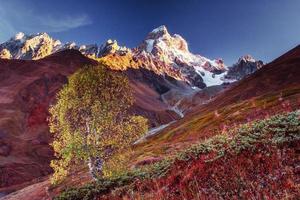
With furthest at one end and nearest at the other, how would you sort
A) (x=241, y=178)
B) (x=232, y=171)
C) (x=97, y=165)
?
(x=97, y=165) < (x=232, y=171) < (x=241, y=178)

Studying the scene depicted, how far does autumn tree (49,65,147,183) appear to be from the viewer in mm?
35303

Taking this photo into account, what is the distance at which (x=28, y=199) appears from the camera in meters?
69.7

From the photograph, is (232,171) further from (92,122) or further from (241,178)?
(92,122)

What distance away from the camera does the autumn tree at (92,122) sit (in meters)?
35.3

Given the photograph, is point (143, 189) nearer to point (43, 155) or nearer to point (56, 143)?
point (56, 143)

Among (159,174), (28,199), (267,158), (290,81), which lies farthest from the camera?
(290,81)

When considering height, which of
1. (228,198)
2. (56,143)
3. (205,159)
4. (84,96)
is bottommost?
(228,198)

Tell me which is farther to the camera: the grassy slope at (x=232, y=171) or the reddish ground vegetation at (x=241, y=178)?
the grassy slope at (x=232, y=171)

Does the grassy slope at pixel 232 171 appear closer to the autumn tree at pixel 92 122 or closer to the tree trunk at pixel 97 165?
the autumn tree at pixel 92 122

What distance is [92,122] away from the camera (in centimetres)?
3659

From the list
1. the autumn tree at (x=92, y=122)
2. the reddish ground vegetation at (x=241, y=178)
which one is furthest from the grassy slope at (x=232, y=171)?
the autumn tree at (x=92, y=122)

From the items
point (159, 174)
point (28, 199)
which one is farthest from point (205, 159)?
point (28, 199)

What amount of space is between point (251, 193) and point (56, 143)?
90.0ft

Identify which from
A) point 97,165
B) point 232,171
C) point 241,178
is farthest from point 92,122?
point 241,178
